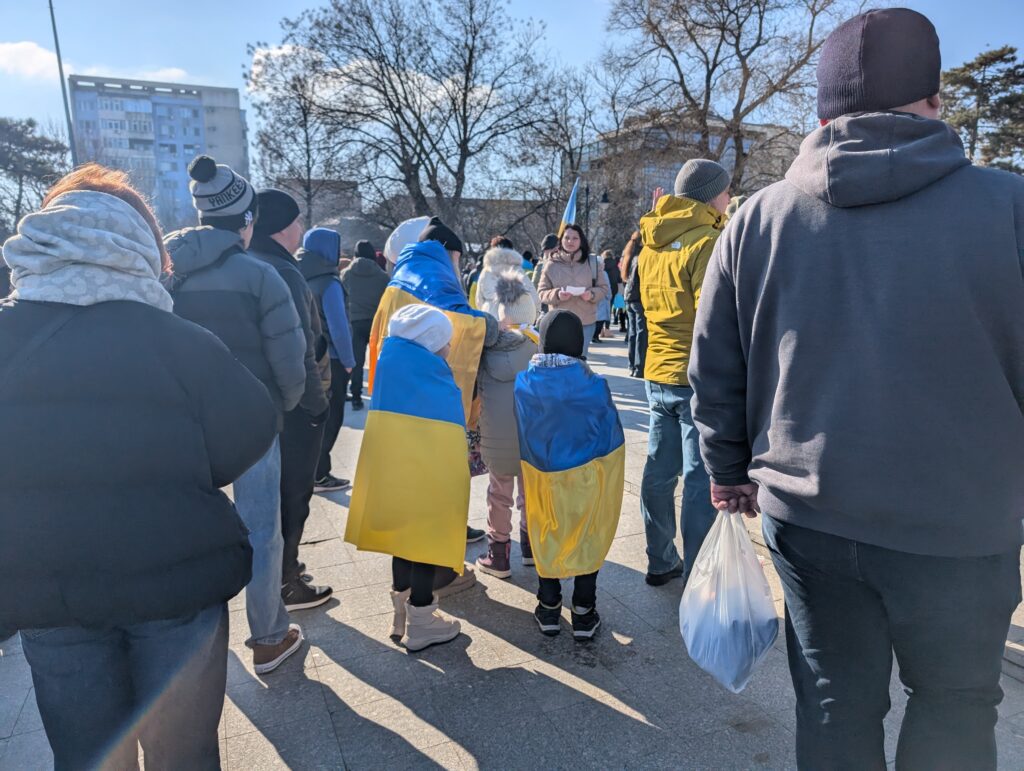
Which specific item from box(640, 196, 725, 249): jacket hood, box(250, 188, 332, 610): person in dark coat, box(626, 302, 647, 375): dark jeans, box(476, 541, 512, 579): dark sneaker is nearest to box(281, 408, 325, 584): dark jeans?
box(250, 188, 332, 610): person in dark coat

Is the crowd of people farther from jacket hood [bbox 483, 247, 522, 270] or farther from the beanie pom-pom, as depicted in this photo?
jacket hood [bbox 483, 247, 522, 270]

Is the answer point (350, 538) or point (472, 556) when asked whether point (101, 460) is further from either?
point (472, 556)

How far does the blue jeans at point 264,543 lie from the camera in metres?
2.82

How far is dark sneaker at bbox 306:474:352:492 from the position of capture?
5.36 metres

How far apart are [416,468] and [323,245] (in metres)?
3.08

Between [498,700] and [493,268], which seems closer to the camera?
[498,700]

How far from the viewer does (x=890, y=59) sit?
1.50m

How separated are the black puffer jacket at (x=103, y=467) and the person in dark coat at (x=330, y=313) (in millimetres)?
3785

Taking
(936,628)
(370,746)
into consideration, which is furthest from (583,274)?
(936,628)

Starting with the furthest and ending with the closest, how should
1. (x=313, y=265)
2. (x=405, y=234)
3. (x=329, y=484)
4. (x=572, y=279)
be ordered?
(x=572, y=279) < (x=329, y=484) < (x=313, y=265) < (x=405, y=234)

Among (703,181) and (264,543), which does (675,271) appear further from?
(264,543)

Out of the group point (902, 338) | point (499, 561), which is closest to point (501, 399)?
point (499, 561)

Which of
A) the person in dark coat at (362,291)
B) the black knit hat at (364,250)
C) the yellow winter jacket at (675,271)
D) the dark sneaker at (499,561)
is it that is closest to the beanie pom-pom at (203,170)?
the yellow winter jacket at (675,271)

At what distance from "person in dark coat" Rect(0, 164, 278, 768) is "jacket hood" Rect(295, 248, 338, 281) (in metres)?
3.61
